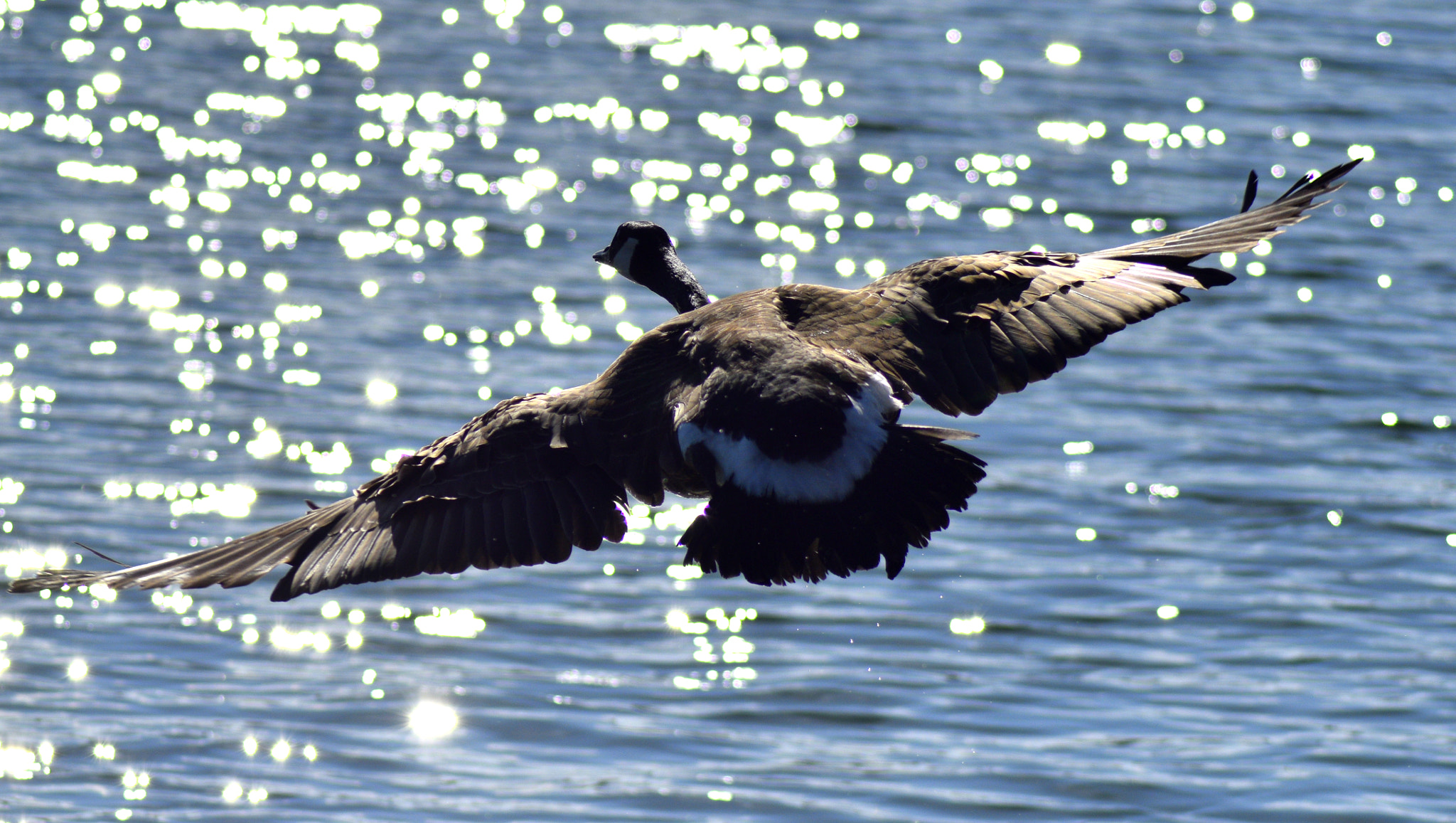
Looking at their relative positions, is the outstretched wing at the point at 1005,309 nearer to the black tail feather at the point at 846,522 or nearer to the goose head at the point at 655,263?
the black tail feather at the point at 846,522

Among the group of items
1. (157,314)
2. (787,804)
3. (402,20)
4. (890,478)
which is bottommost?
(787,804)

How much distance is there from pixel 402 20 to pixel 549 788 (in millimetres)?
17170

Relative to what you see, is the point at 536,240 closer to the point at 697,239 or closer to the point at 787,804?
the point at 697,239

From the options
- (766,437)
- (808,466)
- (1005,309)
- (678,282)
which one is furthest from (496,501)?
(1005,309)

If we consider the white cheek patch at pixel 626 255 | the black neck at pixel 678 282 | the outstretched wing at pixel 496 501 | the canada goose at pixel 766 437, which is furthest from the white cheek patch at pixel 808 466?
the white cheek patch at pixel 626 255

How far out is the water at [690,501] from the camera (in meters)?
9.00

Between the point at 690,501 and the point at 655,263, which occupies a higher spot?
the point at 655,263

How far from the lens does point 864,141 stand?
19.9m

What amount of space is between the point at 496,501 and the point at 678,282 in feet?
5.62

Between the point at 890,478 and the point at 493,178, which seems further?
the point at 493,178

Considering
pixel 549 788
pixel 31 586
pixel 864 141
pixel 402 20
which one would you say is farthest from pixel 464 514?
pixel 402 20

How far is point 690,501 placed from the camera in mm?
12484

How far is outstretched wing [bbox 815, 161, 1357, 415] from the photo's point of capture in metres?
6.32

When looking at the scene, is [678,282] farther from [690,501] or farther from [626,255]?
[690,501]
